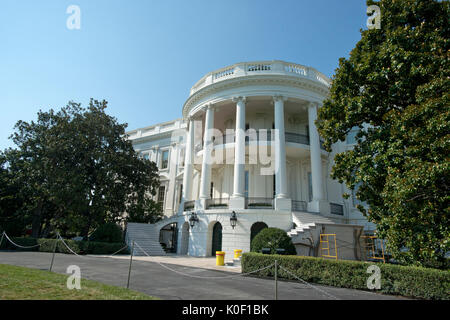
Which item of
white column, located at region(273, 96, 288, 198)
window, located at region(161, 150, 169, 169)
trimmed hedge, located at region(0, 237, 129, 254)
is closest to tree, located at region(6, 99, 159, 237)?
trimmed hedge, located at region(0, 237, 129, 254)

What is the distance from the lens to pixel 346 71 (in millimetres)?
10148

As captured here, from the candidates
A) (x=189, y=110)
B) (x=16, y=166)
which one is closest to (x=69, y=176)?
(x=16, y=166)

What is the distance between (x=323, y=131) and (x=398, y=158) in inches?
131

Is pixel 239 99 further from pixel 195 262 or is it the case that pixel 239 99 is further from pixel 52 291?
pixel 52 291

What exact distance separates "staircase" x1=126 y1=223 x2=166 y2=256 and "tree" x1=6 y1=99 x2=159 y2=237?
226cm

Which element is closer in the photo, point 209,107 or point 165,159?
point 209,107

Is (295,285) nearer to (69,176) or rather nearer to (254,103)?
(254,103)

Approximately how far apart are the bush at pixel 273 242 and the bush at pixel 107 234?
12.3 meters

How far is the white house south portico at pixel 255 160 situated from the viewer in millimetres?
18141

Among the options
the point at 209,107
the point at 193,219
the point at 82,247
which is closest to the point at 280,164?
the point at 193,219

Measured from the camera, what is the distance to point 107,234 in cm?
1994

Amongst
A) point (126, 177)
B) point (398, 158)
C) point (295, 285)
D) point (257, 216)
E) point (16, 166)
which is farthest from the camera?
point (126, 177)

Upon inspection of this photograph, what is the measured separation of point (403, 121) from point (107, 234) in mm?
20169

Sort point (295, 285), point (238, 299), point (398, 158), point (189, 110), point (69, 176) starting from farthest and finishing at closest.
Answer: point (189, 110), point (69, 176), point (295, 285), point (398, 158), point (238, 299)
